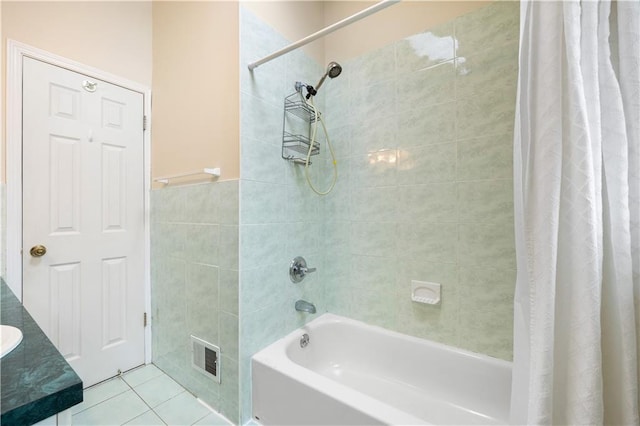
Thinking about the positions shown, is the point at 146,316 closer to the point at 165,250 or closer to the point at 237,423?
the point at 165,250

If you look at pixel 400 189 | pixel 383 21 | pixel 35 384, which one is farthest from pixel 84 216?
pixel 383 21

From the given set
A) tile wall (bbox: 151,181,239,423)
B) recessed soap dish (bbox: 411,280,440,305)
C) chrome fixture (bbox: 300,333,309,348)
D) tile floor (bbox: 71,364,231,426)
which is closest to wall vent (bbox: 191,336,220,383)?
tile wall (bbox: 151,181,239,423)

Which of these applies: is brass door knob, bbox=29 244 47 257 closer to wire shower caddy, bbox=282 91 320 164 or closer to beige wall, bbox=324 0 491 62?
wire shower caddy, bbox=282 91 320 164

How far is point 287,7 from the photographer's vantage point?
1.74m

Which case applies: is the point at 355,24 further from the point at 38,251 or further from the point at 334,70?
the point at 38,251

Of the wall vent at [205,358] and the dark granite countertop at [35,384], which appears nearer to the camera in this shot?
the dark granite countertop at [35,384]

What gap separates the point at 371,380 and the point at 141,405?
52.0 inches

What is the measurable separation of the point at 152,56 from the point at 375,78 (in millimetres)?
1577

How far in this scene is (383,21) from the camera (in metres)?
1.77

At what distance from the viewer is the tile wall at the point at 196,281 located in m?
1.45

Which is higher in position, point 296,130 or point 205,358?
point 296,130

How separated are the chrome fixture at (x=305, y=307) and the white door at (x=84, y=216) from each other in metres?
1.12

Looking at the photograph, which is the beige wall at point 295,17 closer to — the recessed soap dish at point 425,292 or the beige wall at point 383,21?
the beige wall at point 383,21

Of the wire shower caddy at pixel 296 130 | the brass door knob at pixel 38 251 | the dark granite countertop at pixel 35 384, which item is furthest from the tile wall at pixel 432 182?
the brass door knob at pixel 38 251
